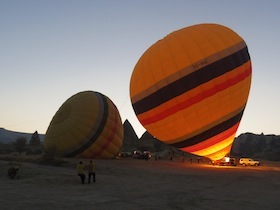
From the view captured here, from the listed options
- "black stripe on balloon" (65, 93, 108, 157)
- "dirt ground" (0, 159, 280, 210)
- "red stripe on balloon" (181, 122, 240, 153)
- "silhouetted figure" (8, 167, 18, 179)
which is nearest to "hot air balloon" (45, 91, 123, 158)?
"black stripe on balloon" (65, 93, 108, 157)

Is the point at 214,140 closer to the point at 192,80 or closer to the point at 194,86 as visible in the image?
the point at 194,86

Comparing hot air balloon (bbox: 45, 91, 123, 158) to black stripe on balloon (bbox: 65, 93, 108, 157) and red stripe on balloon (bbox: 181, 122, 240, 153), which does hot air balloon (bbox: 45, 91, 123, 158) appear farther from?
red stripe on balloon (bbox: 181, 122, 240, 153)

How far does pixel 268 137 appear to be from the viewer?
107062mm

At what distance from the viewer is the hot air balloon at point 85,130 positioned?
2919 centimetres

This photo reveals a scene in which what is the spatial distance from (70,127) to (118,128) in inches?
177

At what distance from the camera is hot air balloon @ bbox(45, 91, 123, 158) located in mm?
29188

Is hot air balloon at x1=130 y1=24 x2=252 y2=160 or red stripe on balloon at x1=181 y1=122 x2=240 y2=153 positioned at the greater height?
hot air balloon at x1=130 y1=24 x2=252 y2=160

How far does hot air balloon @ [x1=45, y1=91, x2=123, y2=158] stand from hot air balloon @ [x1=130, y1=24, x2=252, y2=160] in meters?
6.59

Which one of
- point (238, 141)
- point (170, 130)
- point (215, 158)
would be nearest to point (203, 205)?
point (170, 130)

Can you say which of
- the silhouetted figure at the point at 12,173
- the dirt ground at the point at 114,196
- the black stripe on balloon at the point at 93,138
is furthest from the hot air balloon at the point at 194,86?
the silhouetted figure at the point at 12,173

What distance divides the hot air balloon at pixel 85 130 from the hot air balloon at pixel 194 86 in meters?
6.59

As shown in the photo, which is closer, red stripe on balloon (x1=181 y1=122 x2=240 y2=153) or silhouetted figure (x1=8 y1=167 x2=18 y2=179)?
silhouetted figure (x1=8 y1=167 x2=18 y2=179)

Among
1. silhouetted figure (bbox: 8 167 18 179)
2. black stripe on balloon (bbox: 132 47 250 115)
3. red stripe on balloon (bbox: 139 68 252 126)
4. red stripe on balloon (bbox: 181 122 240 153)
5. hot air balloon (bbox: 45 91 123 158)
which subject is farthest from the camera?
hot air balloon (bbox: 45 91 123 158)

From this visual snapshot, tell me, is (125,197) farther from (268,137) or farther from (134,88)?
(268,137)
